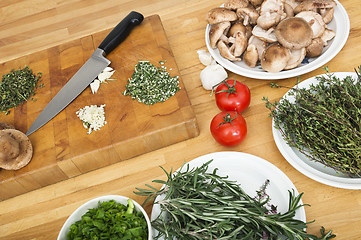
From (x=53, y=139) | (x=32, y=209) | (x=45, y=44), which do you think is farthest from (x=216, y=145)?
(x=45, y=44)

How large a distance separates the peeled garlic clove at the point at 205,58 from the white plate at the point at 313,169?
0.45 meters

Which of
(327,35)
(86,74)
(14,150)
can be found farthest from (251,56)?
(14,150)

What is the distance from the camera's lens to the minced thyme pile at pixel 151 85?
1.22 m

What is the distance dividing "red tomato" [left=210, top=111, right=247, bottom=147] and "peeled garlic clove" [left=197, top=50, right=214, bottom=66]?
0.33m

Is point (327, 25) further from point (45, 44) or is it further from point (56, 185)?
point (45, 44)

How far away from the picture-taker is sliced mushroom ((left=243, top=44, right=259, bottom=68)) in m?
1.20

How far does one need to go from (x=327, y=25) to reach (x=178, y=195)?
0.99 meters

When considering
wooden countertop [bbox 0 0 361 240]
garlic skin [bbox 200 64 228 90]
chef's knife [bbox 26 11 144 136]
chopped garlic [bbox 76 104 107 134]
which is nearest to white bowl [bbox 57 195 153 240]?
wooden countertop [bbox 0 0 361 240]

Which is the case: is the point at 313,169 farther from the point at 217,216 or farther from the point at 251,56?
the point at 251,56

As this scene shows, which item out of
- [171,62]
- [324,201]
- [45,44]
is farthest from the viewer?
[45,44]

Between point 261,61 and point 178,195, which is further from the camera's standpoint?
point 261,61

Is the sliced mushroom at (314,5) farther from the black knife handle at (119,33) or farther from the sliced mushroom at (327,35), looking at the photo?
the black knife handle at (119,33)

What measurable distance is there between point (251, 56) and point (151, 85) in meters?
0.42

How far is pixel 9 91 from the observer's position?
1324 mm
